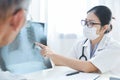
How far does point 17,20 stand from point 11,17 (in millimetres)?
19

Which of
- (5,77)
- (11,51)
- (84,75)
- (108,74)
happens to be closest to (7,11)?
(5,77)

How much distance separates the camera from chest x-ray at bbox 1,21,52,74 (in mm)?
1253

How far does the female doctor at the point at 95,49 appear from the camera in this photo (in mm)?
1590

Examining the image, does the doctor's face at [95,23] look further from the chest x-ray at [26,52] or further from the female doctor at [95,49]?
the chest x-ray at [26,52]

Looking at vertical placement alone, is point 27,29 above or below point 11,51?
above

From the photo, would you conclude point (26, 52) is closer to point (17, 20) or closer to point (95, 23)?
point (95, 23)

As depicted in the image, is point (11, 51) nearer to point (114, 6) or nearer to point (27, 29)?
point (27, 29)

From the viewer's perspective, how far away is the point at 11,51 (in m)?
1.25

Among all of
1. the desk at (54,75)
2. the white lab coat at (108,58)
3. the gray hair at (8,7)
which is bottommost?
the desk at (54,75)

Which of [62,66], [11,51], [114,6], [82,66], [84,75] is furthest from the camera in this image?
[114,6]

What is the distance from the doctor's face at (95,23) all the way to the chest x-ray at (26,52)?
45cm

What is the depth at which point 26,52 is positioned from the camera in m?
1.33

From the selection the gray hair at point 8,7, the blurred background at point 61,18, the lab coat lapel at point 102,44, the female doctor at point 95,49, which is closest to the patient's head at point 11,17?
the gray hair at point 8,7

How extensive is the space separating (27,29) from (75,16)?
1.13 metres
